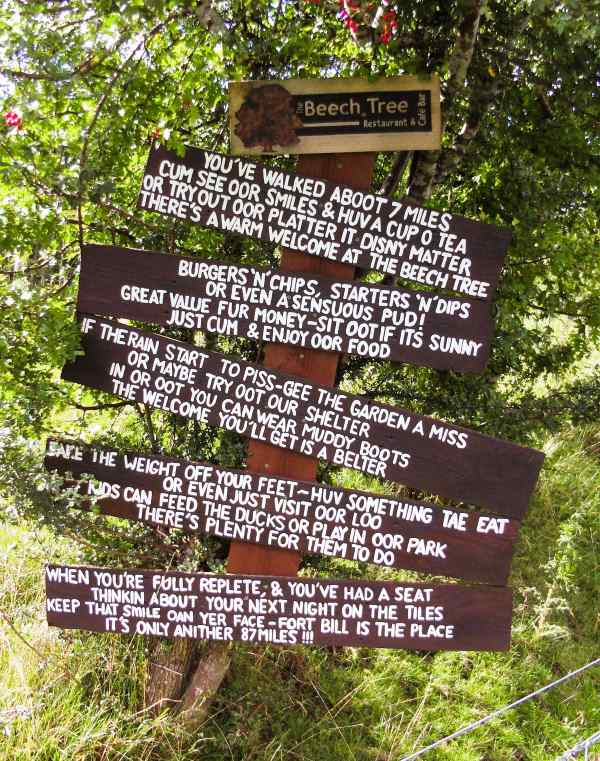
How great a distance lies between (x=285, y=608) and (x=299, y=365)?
1.12 m

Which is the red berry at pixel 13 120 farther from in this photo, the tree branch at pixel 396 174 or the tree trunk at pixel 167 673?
the tree trunk at pixel 167 673

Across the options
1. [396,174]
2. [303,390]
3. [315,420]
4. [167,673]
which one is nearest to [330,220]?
[396,174]

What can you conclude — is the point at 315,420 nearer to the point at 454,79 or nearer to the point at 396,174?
the point at 396,174

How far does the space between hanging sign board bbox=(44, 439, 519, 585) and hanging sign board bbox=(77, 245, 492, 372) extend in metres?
0.66

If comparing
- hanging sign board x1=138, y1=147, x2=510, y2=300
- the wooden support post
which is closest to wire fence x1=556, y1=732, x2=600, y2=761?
the wooden support post

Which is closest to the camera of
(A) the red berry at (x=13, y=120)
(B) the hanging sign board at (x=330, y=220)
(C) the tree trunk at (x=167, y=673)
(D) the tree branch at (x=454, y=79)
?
(A) the red berry at (x=13, y=120)

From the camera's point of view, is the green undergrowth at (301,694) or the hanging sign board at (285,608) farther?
the green undergrowth at (301,694)

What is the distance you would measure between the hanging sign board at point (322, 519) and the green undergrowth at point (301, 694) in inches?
27.0

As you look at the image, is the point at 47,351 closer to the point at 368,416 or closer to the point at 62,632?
the point at 368,416

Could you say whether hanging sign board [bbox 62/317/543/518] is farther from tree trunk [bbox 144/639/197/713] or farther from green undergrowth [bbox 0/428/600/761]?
tree trunk [bbox 144/639/197/713]

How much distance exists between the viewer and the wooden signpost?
10.1ft

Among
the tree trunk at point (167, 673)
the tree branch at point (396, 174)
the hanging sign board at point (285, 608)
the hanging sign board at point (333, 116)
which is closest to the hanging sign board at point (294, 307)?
the hanging sign board at point (333, 116)

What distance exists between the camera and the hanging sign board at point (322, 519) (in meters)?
3.25

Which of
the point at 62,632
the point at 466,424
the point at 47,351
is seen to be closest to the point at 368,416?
the point at 466,424
